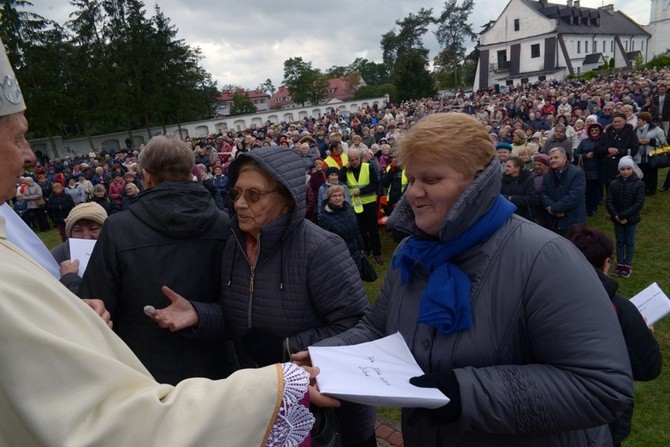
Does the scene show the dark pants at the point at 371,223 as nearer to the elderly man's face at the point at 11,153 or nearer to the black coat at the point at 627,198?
the black coat at the point at 627,198

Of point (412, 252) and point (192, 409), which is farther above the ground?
point (412, 252)

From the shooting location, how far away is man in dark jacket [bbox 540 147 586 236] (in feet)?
20.7

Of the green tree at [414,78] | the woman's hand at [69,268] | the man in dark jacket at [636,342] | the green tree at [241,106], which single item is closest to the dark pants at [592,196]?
the man in dark jacket at [636,342]

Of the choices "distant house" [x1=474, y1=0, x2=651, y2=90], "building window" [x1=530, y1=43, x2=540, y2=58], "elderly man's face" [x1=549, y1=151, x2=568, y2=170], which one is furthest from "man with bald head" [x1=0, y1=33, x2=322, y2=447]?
"building window" [x1=530, y1=43, x2=540, y2=58]

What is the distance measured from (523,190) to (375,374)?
5810 millimetres

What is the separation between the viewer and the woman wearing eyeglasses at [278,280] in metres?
2.23

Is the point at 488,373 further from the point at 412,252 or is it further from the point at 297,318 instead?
the point at 297,318

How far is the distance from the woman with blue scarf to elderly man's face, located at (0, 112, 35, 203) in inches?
43.6

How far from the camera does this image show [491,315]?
1504mm

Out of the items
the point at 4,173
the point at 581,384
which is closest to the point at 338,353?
the point at 581,384

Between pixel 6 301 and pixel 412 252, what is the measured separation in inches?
50.3

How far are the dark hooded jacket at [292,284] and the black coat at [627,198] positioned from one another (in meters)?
5.40

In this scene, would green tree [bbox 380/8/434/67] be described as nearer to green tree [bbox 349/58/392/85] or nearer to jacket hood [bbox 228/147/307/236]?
green tree [bbox 349/58/392/85]

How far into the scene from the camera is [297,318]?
223 cm
